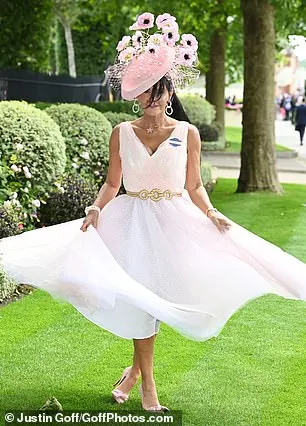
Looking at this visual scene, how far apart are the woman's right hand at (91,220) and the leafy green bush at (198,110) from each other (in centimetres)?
2449

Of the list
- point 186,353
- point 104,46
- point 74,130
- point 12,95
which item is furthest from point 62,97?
point 186,353

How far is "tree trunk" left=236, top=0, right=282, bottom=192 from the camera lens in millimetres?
17266

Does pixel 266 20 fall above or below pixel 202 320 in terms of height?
above

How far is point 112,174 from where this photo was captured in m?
5.98

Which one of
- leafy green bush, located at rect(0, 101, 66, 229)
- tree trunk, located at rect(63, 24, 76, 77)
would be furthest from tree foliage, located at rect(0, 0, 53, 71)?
leafy green bush, located at rect(0, 101, 66, 229)

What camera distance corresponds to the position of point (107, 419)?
569cm

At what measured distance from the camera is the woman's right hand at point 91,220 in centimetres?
578

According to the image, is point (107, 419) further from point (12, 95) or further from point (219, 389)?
point (12, 95)

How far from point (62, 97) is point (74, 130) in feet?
39.9

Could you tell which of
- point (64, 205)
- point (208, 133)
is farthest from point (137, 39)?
point (208, 133)

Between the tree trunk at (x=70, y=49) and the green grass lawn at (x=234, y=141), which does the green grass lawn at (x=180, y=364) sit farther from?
the tree trunk at (x=70, y=49)

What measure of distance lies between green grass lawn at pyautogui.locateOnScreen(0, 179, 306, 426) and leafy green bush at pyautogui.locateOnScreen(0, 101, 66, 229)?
1.98m

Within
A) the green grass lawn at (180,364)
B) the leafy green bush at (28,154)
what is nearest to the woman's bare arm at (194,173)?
the green grass lawn at (180,364)

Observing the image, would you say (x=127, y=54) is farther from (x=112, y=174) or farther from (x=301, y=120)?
(x=301, y=120)
